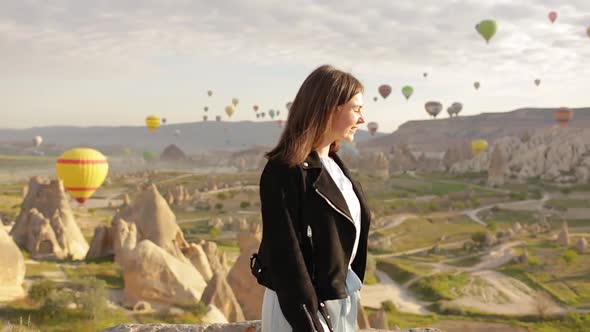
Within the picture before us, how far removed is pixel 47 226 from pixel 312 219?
24.1 meters

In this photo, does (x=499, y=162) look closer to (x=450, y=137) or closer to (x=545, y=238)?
(x=545, y=238)

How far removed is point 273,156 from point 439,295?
29.0m

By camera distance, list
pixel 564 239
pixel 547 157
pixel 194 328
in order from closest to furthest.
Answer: pixel 194 328
pixel 564 239
pixel 547 157

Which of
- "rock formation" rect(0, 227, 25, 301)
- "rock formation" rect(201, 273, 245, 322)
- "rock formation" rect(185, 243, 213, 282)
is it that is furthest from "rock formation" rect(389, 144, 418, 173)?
"rock formation" rect(0, 227, 25, 301)

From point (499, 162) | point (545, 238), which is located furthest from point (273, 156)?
point (499, 162)

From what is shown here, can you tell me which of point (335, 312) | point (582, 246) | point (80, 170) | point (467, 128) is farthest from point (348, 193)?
point (467, 128)

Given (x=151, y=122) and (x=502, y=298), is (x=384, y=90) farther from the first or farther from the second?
(x=502, y=298)

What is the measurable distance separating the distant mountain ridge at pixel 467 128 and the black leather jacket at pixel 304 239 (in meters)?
140

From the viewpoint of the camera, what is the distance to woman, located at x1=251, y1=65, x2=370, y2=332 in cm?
268

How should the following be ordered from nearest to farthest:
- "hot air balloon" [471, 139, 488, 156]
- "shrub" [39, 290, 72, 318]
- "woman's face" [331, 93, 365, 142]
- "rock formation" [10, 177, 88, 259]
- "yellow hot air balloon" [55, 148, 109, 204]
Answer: "woman's face" [331, 93, 365, 142] → "shrub" [39, 290, 72, 318] → "rock formation" [10, 177, 88, 259] → "yellow hot air balloon" [55, 148, 109, 204] → "hot air balloon" [471, 139, 488, 156]

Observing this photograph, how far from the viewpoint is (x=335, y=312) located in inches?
114

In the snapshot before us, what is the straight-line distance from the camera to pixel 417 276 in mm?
32781

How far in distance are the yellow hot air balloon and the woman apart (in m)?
27.7

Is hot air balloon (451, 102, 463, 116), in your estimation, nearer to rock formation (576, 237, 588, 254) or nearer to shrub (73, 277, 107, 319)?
rock formation (576, 237, 588, 254)
